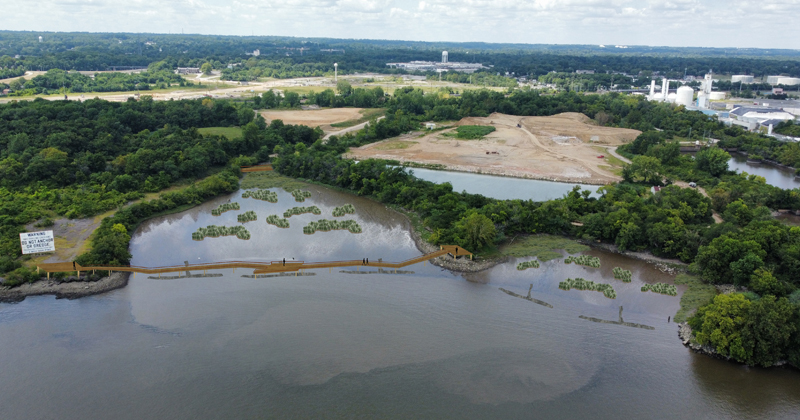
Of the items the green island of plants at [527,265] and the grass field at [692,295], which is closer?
the grass field at [692,295]

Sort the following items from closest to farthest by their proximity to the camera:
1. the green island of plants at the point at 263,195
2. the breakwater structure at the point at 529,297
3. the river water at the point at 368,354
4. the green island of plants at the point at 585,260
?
the river water at the point at 368,354
the breakwater structure at the point at 529,297
the green island of plants at the point at 585,260
the green island of plants at the point at 263,195

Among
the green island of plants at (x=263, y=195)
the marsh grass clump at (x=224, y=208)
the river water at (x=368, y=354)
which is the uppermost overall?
the green island of plants at (x=263, y=195)

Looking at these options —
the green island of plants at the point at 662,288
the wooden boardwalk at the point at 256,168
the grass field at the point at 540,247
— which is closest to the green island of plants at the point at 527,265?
the grass field at the point at 540,247

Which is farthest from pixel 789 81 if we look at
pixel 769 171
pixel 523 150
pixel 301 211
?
pixel 301 211

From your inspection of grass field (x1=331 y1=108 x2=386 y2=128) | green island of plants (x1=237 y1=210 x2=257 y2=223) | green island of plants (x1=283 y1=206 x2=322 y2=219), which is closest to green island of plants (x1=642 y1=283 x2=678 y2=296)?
green island of plants (x1=283 y1=206 x2=322 y2=219)

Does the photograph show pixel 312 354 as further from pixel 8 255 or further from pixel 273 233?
pixel 8 255

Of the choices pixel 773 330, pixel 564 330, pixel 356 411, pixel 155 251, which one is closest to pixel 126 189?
pixel 155 251

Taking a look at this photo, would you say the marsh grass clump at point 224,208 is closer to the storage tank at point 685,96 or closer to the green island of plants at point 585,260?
the green island of plants at point 585,260

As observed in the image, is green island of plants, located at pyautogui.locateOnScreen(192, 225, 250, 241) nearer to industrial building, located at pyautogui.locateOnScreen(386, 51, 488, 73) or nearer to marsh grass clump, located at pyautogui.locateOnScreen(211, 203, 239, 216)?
marsh grass clump, located at pyautogui.locateOnScreen(211, 203, 239, 216)
